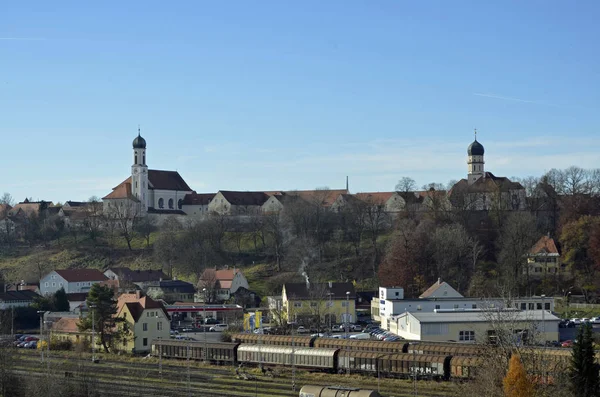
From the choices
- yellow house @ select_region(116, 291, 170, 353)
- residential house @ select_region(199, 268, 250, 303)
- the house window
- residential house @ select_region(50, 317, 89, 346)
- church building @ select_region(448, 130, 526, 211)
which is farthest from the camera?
church building @ select_region(448, 130, 526, 211)

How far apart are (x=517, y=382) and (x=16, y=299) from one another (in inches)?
2384

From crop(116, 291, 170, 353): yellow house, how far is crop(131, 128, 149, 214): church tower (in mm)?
67865

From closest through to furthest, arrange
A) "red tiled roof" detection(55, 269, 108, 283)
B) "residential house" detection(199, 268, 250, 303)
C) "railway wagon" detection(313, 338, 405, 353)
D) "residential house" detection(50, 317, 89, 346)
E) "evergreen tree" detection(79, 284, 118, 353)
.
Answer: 1. "railway wagon" detection(313, 338, 405, 353)
2. "evergreen tree" detection(79, 284, 118, 353)
3. "residential house" detection(50, 317, 89, 346)
4. "residential house" detection(199, 268, 250, 303)
5. "red tiled roof" detection(55, 269, 108, 283)

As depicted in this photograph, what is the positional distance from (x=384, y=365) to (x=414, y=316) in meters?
14.2

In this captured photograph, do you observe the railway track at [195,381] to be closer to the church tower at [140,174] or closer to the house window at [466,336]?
the house window at [466,336]

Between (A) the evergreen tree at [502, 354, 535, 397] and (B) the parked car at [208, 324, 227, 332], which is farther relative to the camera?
(B) the parked car at [208, 324, 227, 332]

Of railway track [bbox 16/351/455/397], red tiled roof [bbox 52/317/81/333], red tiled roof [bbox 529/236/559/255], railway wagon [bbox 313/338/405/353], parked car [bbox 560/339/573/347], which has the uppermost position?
red tiled roof [bbox 529/236/559/255]

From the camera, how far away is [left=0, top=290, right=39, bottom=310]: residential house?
8289cm

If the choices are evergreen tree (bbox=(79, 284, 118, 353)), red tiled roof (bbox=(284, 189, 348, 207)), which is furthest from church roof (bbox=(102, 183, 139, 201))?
evergreen tree (bbox=(79, 284, 118, 353))

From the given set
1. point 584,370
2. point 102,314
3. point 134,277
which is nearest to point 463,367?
point 584,370

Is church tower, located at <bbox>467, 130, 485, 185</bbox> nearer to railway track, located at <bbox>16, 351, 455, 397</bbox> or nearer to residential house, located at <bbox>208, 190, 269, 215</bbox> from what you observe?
residential house, located at <bbox>208, 190, 269, 215</bbox>

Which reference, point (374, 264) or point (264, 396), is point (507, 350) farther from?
point (374, 264)

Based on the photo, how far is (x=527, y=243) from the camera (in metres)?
93.2

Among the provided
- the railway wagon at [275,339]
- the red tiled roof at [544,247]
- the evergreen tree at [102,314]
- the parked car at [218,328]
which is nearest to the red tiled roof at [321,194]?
the red tiled roof at [544,247]
